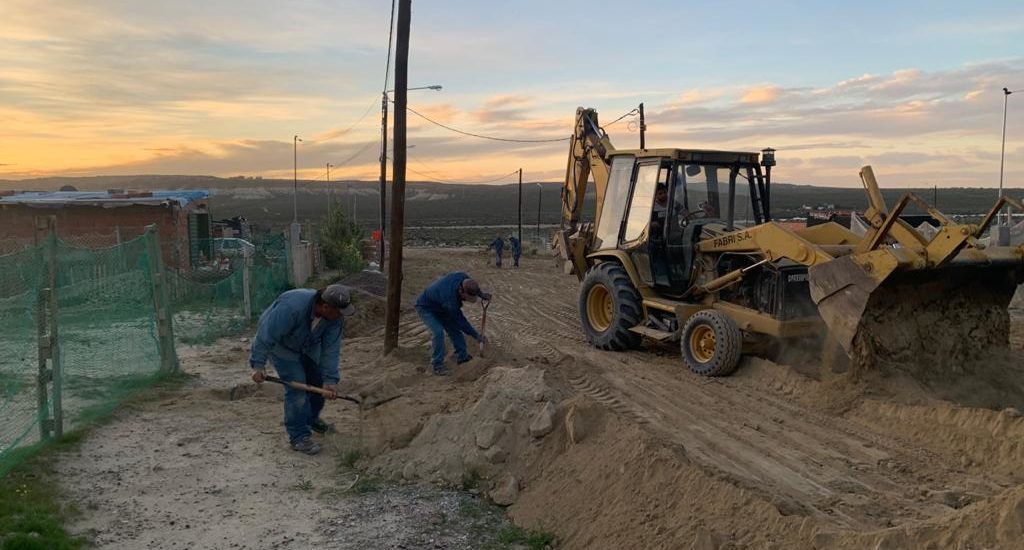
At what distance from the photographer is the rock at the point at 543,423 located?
7301 millimetres

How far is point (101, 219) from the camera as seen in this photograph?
22.5 metres

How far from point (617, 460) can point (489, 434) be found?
1372mm

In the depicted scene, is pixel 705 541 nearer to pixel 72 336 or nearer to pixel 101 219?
pixel 72 336

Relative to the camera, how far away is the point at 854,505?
6.10 metres

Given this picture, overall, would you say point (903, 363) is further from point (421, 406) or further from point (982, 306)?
point (421, 406)

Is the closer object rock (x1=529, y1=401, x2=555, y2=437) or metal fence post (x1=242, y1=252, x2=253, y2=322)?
rock (x1=529, y1=401, x2=555, y2=437)

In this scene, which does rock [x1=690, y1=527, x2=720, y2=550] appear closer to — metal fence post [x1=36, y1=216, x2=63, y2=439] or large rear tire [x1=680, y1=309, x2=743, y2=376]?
→ large rear tire [x1=680, y1=309, x2=743, y2=376]

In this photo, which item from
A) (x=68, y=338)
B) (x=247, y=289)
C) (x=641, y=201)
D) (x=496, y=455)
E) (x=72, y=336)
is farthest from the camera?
(x=247, y=289)

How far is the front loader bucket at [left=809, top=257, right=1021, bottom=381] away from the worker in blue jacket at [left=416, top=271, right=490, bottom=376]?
13.3 feet

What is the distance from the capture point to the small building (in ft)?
70.9

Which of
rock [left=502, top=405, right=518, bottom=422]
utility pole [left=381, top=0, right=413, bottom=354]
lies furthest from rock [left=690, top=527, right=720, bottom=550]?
utility pole [left=381, top=0, right=413, bottom=354]

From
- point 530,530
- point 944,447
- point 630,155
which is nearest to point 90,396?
point 530,530

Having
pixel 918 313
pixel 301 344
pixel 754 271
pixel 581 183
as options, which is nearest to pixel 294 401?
pixel 301 344

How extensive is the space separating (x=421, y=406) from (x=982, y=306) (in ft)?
20.4
